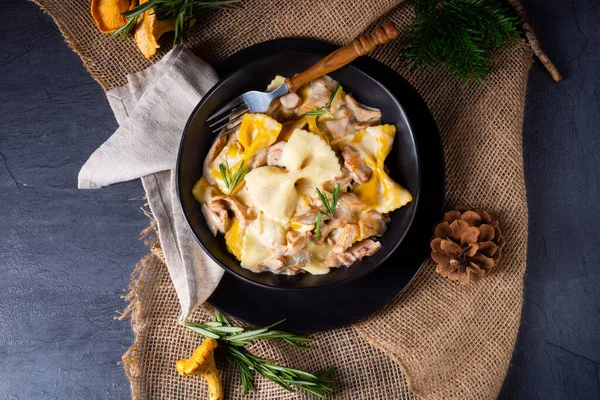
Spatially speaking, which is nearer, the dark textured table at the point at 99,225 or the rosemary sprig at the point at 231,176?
the rosemary sprig at the point at 231,176

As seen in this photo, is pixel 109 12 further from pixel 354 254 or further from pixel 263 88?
pixel 354 254

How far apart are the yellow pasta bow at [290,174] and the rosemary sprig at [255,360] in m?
0.52

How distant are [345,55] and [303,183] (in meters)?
0.45

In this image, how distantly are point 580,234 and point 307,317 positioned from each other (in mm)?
1300

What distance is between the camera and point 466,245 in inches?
74.4

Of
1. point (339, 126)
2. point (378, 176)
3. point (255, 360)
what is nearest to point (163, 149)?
point (339, 126)

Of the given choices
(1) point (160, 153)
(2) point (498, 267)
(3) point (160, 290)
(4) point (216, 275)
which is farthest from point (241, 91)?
(2) point (498, 267)

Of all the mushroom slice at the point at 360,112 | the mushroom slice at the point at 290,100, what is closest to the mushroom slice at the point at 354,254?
the mushroom slice at the point at 360,112

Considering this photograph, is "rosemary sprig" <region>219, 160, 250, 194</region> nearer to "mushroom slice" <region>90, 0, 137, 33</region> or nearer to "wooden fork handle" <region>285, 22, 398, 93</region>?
"wooden fork handle" <region>285, 22, 398, 93</region>

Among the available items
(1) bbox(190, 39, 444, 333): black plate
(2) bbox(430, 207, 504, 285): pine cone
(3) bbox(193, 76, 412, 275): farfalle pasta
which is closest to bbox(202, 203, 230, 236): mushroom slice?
(3) bbox(193, 76, 412, 275): farfalle pasta

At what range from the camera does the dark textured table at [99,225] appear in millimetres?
2236

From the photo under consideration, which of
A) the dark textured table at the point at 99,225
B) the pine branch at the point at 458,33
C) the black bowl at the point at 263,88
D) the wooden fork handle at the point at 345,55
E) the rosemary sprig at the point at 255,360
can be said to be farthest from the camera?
the dark textured table at the point at 99,225

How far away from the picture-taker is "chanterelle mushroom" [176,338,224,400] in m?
1.95

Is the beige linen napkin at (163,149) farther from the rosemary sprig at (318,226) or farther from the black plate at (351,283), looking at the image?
the rosemary sprig at (318,226)
